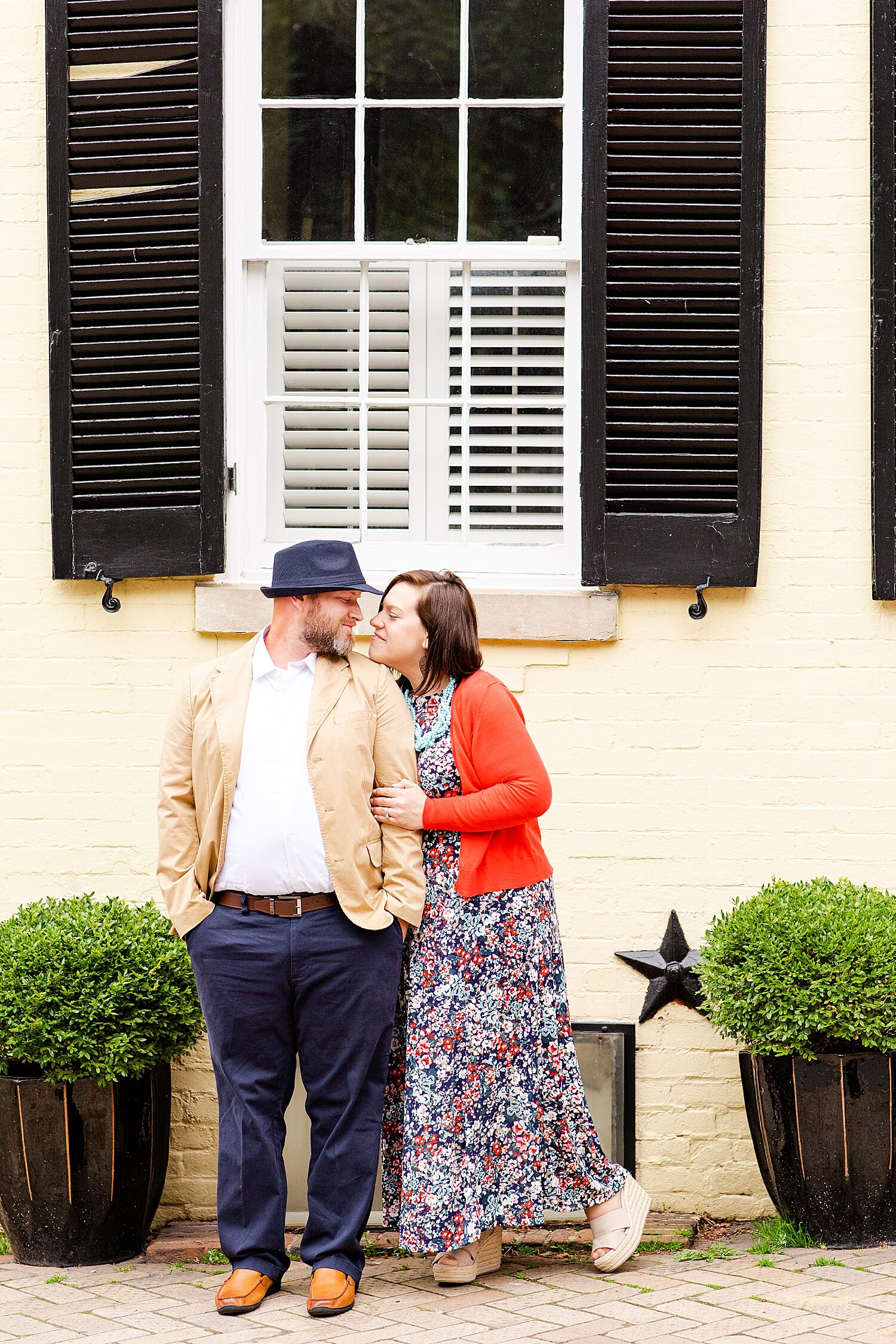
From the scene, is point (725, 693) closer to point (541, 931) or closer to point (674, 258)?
point (541, 931)

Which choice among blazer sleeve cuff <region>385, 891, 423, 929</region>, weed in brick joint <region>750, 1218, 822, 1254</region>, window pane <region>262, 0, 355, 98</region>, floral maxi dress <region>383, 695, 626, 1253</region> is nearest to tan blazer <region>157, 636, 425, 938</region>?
blazer sleeve cuff <region>385, 891, 423, 929</region>

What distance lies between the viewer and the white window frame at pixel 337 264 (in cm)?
487

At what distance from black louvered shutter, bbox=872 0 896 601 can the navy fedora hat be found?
173 cm

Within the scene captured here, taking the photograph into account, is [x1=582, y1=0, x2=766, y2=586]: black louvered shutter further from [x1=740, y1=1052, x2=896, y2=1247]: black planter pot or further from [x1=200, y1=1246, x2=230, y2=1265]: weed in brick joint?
[x1=200, y1=1246, x2=230, y2=1265]: weed in brick joint

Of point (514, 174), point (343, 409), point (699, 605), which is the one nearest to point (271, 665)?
point (343, 409)

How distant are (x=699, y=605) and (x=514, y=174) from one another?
1591mm

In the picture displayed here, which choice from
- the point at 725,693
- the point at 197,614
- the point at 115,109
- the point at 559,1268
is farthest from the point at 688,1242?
the point at 115,109

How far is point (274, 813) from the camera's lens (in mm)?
3908

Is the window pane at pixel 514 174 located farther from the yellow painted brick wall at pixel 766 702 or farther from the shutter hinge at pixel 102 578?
the shutter hinge at pixel 102 578

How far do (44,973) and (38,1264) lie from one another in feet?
2.97

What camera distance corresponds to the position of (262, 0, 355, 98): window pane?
16.3ft

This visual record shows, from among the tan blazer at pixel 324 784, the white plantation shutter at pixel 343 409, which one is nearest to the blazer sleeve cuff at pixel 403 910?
the tan blazer at pixel 324 784

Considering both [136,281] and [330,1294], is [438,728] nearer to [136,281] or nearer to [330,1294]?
[330,1294]

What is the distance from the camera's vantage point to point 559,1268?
4.27m
